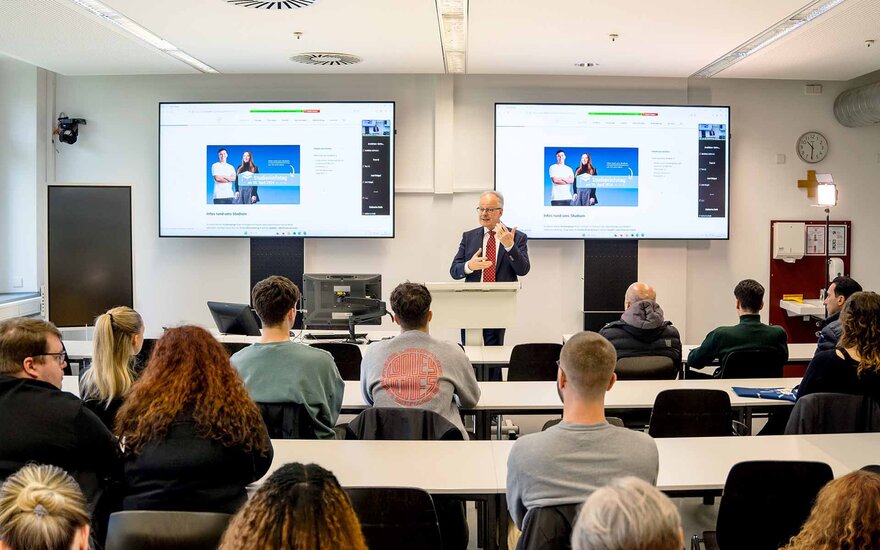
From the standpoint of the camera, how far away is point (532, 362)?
5102 mm

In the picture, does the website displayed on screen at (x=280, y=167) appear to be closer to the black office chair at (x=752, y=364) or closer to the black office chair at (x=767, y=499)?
the black office chair at (x=752, y=364)

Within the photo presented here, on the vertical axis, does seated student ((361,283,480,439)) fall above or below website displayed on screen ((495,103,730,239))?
below

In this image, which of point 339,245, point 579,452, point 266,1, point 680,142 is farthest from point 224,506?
point 680,142

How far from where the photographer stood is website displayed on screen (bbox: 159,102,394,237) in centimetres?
783

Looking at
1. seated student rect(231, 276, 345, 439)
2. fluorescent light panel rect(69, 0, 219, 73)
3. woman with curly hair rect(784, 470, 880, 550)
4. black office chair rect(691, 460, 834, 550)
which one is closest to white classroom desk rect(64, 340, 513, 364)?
seated student rect(231, 276, 345, 439)

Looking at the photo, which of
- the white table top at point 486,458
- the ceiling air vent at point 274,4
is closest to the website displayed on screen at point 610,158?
the ceiling air vent at point 274,4

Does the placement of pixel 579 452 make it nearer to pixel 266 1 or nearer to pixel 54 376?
pixel 54 376

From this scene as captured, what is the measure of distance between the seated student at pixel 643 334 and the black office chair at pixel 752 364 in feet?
0.95

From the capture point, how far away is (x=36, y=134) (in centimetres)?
784

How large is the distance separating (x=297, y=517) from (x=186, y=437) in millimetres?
1333

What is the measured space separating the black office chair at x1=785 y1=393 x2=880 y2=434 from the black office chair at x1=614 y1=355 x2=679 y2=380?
4.24ft

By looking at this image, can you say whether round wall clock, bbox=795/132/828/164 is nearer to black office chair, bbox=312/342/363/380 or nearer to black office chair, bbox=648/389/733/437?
black office chair, bbox=648/389/733/437

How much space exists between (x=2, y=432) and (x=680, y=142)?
6.70 metres

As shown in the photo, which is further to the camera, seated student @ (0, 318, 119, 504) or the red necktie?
the red necktie
